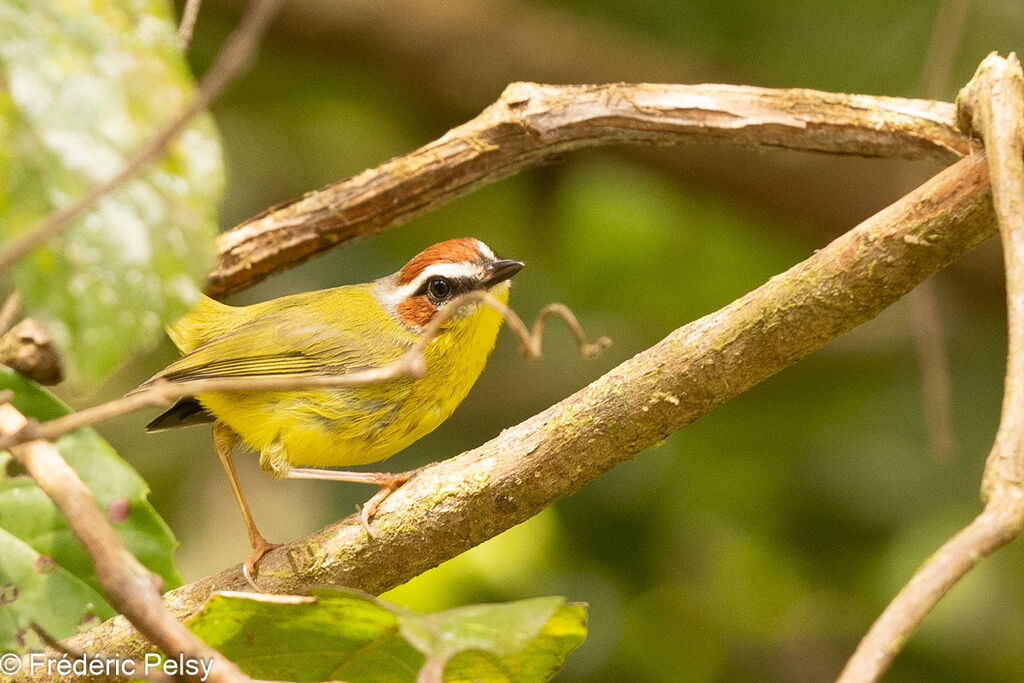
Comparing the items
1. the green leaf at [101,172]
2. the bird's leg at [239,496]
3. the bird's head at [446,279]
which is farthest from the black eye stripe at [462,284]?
the green leaf at [101,172]

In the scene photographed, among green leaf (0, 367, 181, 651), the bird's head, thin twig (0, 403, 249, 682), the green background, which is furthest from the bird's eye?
thin twig (0, 403, 249, 682)

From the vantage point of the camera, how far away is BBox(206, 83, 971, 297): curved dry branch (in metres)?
2.44

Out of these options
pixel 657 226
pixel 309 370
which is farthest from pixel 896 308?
pixel 309 370

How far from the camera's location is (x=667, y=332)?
4.45 meters

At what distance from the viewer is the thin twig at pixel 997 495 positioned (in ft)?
3.88

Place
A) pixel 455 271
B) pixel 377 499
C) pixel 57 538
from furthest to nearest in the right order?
1. pixel 455 271
2. pixel 57 538
3. pixel 377 499

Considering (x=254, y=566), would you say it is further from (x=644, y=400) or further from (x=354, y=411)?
(x=644, y=400)

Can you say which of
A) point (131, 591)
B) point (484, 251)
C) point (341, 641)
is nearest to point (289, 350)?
point (484, 251)

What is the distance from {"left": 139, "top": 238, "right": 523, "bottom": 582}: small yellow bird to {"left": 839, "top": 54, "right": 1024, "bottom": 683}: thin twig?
4.76 ft

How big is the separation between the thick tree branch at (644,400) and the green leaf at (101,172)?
89cm

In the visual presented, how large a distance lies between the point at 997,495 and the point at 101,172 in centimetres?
119

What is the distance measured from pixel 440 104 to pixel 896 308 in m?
2.25

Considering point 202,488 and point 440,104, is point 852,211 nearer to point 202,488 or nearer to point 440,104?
point 440,104

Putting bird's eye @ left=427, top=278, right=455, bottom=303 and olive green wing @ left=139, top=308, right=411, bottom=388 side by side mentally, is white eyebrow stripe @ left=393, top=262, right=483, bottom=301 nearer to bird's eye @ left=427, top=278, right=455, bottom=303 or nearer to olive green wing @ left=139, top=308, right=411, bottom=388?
bird's eye @ left=427, top=278, right=455, bottom=303
